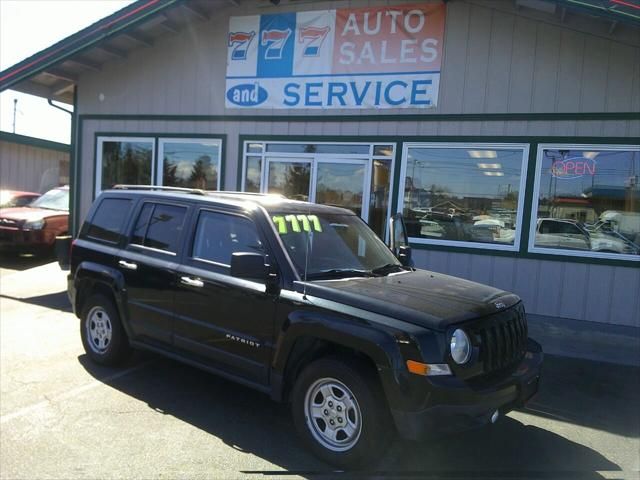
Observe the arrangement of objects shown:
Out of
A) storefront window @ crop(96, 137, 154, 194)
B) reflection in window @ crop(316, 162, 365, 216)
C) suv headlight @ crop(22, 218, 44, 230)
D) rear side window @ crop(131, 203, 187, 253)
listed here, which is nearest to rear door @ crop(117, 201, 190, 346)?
rear side window @ crop(131, 203, 187, 253)

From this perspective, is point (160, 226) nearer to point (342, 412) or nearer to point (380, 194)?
point (342, 412)

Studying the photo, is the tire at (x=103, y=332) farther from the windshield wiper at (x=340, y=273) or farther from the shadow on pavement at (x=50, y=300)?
the shadow on pavement at (x=50, y=300)

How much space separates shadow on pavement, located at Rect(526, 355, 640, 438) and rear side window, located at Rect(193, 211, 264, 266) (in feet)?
9.52

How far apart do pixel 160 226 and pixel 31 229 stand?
27.6ft

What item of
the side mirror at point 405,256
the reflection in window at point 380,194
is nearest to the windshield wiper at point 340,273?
the side mirror at point 405,256

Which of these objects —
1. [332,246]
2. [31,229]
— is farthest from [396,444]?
[31,229]

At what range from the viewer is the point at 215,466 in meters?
3.40

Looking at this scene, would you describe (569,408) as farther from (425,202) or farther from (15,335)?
(15,335)

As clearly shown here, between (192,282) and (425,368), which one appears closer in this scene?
(425,368)

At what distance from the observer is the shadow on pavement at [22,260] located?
1144 centimetres

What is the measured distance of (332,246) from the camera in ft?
14.1

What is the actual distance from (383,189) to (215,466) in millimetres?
6218

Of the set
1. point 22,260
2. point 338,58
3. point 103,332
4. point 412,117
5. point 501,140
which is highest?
point 338,58

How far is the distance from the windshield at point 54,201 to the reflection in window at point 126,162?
288 cm
